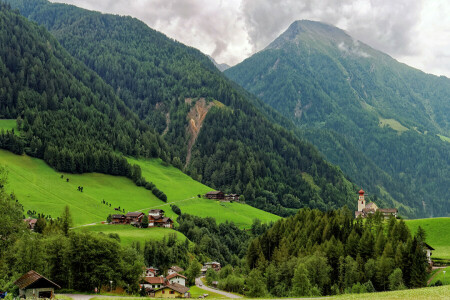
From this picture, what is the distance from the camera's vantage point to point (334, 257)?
106312mm

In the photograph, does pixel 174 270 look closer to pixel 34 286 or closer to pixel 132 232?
pixel 132 232

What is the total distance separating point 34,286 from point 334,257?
67590 mm

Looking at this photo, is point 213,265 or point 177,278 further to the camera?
point 213,265

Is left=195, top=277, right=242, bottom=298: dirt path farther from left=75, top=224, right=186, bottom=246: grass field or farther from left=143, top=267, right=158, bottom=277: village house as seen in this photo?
left=75, top=224, right=186, bottom=246: grass field

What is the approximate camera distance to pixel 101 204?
198 metres

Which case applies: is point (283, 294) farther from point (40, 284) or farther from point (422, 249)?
point (40, 284)

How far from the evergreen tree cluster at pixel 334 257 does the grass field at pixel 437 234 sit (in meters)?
13.4

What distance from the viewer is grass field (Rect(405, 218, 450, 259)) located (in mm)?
116650

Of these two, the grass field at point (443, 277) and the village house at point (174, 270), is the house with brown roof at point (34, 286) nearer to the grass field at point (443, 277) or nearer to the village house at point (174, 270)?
the grass field at point (443, 277)

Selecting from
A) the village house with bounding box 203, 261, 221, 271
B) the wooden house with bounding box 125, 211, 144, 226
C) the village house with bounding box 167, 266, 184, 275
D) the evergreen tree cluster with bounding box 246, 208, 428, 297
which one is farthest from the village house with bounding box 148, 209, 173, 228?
the evergreen tree cluster with bounding box 246, 208, 428, 297

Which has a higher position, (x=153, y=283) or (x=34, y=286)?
(x=34, y=286)

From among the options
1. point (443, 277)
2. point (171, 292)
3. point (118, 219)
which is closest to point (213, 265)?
point (118, 219)

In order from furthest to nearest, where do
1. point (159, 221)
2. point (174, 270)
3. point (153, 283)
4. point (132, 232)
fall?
point (159, 221), point (132, 232), point (174, 270), point (153, 283)

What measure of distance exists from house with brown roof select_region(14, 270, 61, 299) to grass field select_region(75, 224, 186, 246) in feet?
254
